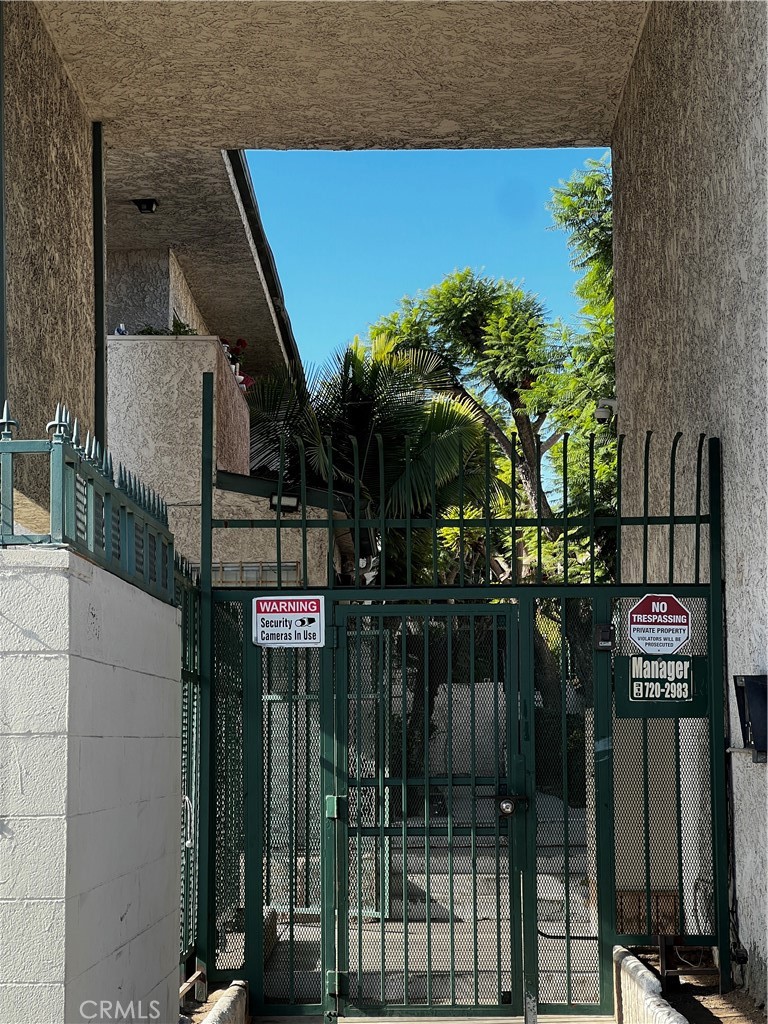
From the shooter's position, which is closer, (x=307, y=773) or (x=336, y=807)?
(x=336, y=807)

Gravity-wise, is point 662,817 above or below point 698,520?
below

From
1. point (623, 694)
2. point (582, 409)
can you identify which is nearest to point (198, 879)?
point (623, 694)

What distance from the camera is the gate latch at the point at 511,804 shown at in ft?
24.0

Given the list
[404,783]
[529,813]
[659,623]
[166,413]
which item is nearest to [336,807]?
[404,783]

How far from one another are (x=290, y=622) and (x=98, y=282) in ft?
14.0

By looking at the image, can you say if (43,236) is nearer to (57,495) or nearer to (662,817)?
(57,495)

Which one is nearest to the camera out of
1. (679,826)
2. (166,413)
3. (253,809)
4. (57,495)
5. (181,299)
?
(57,495)

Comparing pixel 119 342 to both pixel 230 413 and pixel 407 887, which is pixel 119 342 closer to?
pixel 230 413

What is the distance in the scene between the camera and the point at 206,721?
24.3ft

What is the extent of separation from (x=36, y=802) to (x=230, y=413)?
980 cm

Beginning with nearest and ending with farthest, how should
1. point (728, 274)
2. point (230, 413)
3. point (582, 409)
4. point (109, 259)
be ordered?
point (728, 274), point (230, 413), point (109, 259), point (582, 409)

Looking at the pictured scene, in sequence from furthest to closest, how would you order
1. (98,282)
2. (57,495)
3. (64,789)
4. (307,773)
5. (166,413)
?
(166,413) → (98,282) → (307,773) → (57,495) → (64,789)

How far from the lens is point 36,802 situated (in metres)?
3.86

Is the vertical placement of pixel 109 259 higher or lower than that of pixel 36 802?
higher
